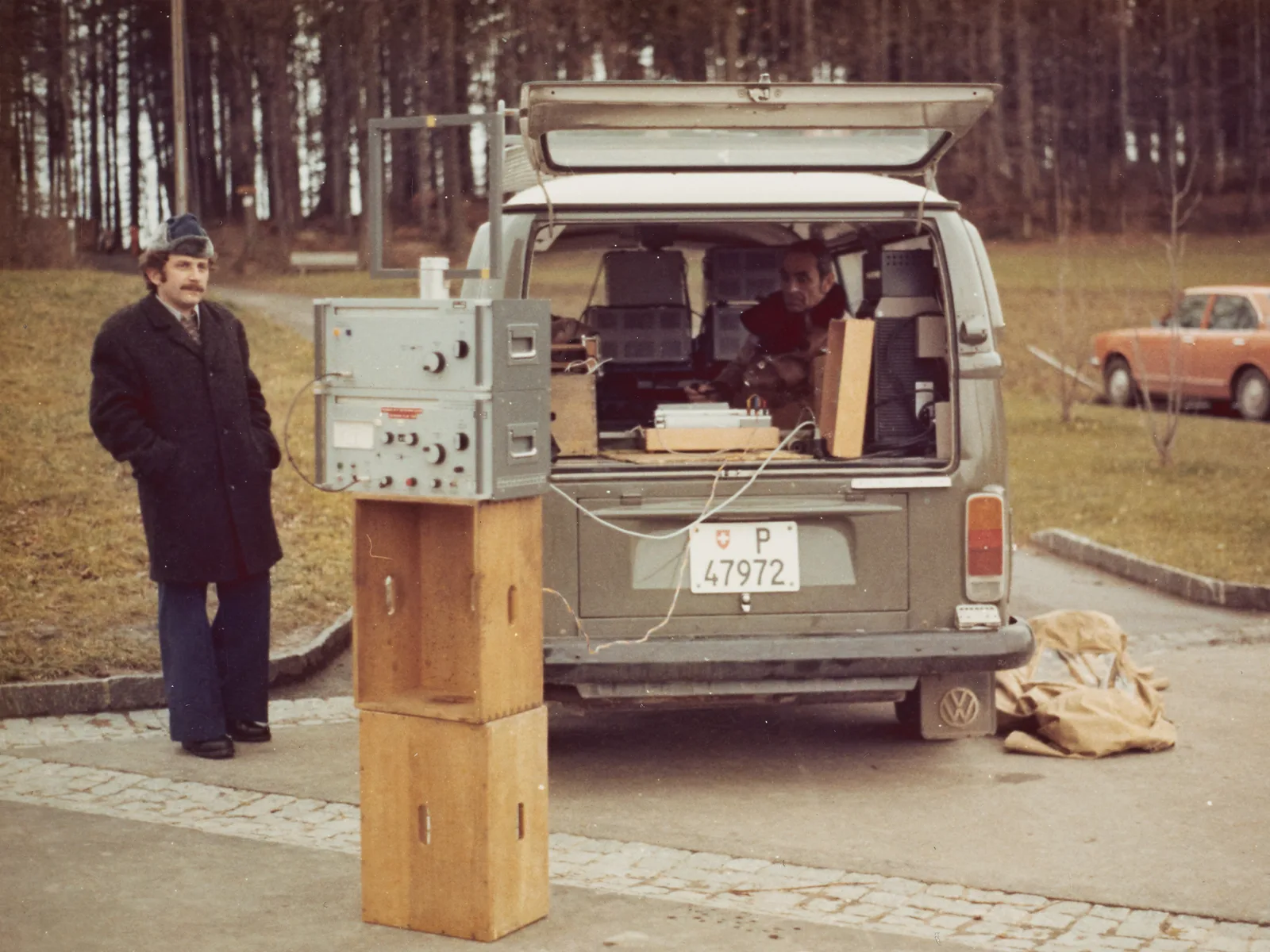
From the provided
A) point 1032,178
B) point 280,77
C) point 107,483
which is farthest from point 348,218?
point 107,483

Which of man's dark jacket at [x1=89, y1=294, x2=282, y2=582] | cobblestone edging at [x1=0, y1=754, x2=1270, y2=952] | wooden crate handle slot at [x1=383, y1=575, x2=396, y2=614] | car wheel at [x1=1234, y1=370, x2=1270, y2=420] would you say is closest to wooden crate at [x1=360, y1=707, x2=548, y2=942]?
wooden crate handle slot at [x1=383, y1=575, x2=396, y2=614]

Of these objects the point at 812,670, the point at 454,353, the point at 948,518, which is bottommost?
the point at 812,670

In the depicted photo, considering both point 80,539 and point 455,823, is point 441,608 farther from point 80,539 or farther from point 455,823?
point 80,539

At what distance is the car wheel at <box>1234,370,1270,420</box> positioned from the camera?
22688 mm

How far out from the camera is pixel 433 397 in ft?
15.8

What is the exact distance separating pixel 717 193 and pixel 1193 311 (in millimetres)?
19304

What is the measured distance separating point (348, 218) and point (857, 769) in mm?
60755

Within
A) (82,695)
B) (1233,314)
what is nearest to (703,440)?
(82,695)

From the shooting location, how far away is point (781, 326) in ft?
28.4

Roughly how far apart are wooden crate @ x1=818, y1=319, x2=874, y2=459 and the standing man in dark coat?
7.50 feet

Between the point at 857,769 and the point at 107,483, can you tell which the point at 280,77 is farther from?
the point at 857,769

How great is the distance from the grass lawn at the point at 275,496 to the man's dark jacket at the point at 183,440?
140 cm

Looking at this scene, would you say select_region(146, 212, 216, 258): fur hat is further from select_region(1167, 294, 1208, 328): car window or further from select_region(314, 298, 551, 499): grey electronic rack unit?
select_region(1167, 294, 1208, 328): car window

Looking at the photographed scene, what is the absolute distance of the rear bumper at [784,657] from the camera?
6320 millimetres
